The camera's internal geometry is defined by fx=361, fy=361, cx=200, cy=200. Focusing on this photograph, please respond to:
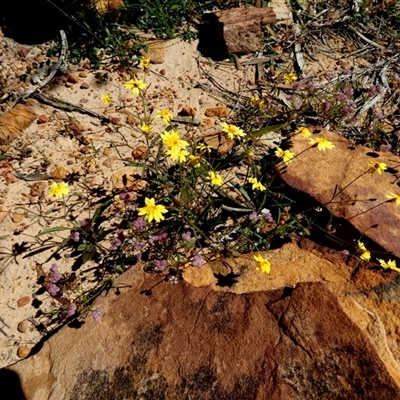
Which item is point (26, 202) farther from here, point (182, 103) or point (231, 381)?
point (231, 381)

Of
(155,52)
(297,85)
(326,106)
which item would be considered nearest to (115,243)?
(326,106)

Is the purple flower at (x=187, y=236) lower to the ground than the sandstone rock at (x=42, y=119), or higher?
lower

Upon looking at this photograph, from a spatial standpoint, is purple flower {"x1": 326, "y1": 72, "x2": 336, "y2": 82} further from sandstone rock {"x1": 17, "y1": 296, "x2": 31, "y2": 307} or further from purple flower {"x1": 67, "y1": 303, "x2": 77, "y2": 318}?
sandstone rock {"x1": 17, "y1": 296, "x2": 31, "y2": 307}

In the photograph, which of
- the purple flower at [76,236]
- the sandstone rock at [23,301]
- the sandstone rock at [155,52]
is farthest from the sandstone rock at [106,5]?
the sandstone rock at [23,301]

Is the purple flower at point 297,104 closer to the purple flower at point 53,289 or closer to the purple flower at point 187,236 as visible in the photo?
the purple flower at point 187,236

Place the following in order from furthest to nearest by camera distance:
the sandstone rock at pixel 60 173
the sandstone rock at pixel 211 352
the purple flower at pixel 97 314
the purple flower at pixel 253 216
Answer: the sandstone rock at pixel 60 173 → the purple flower at pixel 253 216 → the purple flower at pixel 97 314 → the sandstone rock at pixel 211 352

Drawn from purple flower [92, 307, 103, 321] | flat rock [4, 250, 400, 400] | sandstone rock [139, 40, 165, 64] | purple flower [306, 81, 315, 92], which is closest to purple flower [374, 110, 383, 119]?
purple flower [306, 81, 315, 92]
